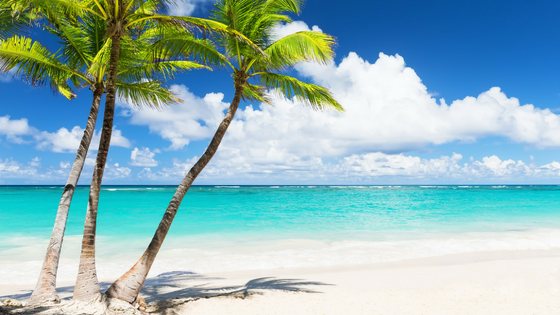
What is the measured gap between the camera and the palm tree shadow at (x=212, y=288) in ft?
19.0

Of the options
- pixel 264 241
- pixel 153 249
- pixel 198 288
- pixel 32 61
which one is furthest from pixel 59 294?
pixel 264 241

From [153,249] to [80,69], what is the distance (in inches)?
159

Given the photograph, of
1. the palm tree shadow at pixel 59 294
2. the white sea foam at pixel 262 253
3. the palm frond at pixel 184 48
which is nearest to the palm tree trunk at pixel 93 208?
the palm frond at pixel 184 48

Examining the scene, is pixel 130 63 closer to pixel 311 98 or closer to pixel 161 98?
pixel 161 98

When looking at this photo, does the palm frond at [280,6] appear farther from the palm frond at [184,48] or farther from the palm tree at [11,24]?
the palm tree at [11,24]

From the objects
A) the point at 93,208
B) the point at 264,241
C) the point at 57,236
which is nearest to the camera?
the point at 93,208

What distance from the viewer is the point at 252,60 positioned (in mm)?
5582

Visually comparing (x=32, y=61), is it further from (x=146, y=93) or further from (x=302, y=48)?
(x=302, y=48)

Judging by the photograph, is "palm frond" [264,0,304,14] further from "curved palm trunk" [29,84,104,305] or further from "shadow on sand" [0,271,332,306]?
"shadow on sand" [0,271,332,306]

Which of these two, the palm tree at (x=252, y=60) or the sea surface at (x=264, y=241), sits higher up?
the palm tree at (x=252, y=60)

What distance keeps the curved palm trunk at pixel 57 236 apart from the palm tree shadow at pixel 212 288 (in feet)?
5.13

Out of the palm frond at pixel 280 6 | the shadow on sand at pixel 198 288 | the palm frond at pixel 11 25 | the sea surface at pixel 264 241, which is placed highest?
the palm frond at pixel 280 6

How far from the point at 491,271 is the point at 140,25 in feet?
30.6

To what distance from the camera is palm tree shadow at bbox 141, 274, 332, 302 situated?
5793 millimetres
